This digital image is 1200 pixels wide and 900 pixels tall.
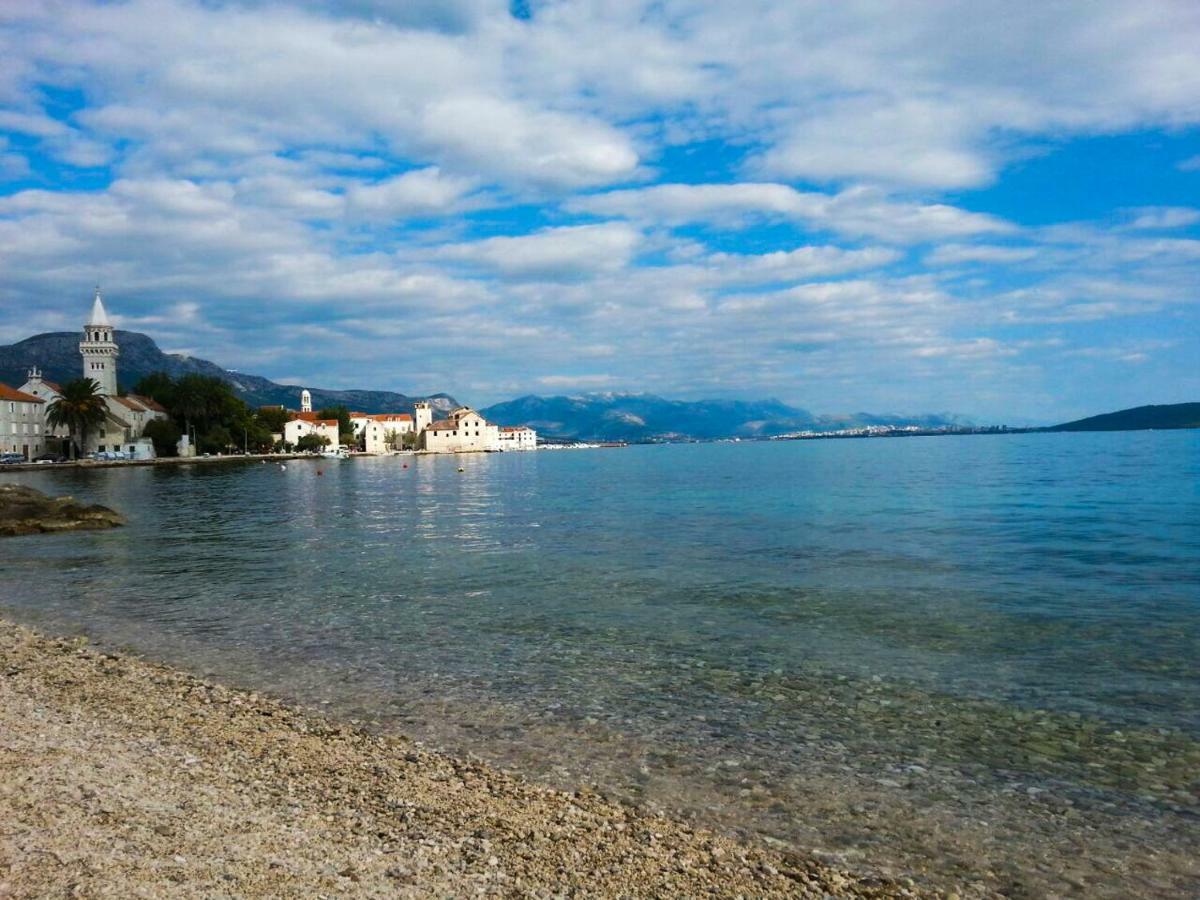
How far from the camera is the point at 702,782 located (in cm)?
819

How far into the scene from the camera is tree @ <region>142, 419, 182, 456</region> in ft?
450

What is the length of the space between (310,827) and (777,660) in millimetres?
8514

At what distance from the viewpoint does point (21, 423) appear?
117812mm

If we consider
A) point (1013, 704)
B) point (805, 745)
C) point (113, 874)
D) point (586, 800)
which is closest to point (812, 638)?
point (1013, 704)

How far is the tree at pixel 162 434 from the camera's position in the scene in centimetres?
13712

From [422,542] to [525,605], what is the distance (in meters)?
14.0

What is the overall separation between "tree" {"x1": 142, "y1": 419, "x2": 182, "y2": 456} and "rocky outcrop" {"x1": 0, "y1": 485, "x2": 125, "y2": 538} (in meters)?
110

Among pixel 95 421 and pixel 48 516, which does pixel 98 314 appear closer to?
pixel 95 421

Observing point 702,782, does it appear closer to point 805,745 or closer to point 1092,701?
point 805,745

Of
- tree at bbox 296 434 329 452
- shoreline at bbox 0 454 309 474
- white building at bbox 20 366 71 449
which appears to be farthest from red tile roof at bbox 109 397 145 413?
tree at bbox 296 434 329 452

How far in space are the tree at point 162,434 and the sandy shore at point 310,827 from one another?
14575 centimetres

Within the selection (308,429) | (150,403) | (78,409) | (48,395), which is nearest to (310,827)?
(78,409)

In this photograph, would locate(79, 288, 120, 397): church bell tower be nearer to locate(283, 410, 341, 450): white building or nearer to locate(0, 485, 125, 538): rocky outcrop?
locate(283, 410, 341, 450): white building

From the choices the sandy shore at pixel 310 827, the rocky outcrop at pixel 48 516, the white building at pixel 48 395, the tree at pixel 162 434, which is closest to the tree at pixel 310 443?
the tree at pixel 162 434
